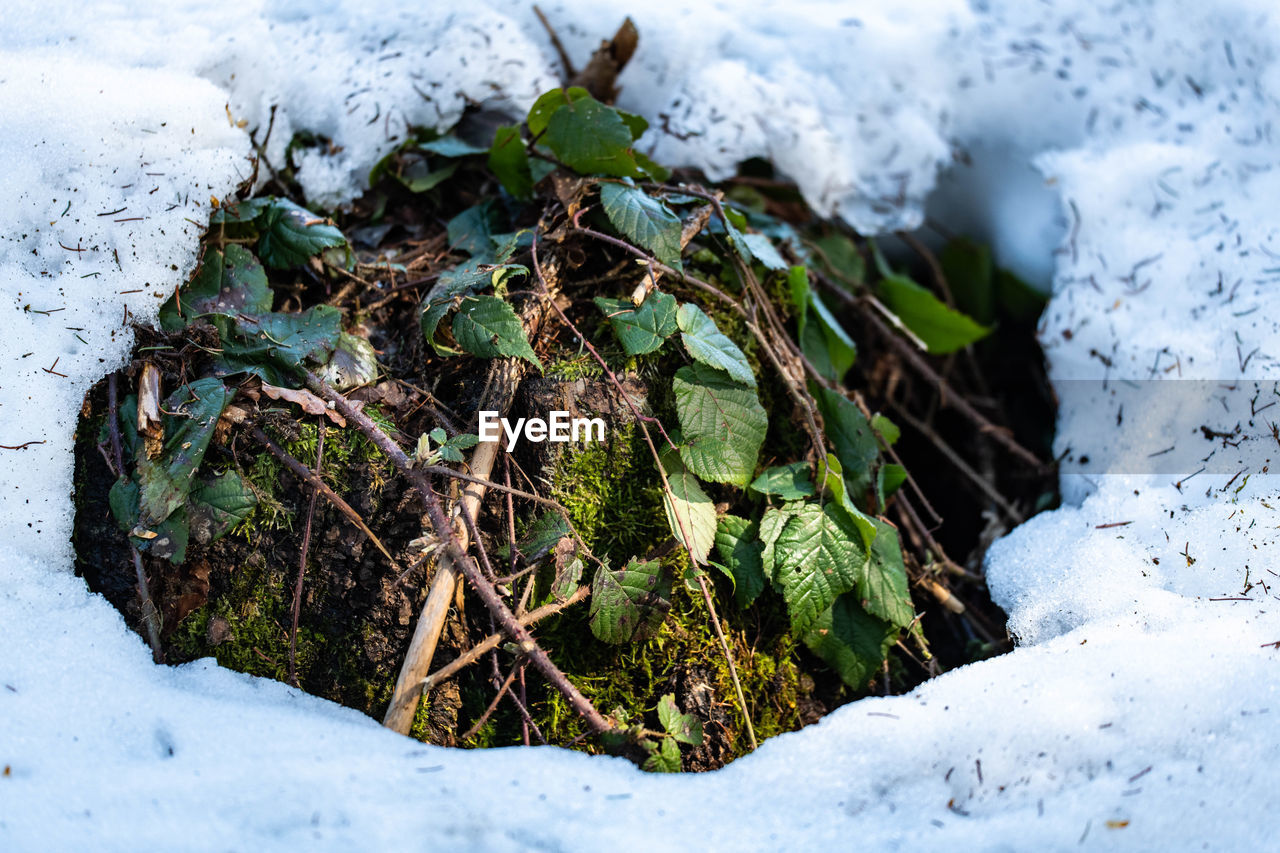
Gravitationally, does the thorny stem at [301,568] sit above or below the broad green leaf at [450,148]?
Answer: below

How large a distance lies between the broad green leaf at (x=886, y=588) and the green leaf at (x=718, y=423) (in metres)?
0.36

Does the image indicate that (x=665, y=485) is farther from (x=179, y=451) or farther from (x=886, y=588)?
(x=179, y=451)

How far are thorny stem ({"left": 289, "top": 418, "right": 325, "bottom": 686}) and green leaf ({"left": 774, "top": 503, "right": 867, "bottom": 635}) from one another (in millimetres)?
977

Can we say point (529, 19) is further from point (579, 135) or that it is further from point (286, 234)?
point (286, 234)

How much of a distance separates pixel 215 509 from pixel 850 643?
138 centimetres

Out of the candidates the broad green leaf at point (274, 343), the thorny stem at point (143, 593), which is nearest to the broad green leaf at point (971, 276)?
the broad green leaf at point (274, 343)

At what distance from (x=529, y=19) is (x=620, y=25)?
28cm

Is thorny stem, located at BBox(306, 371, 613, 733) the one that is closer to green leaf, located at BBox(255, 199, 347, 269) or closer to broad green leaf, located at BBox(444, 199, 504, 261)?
green leaf, located at BBox(255, 199, 347, 269)

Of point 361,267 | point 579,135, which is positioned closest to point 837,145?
point 579,135

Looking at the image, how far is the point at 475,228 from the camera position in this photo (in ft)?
6.95

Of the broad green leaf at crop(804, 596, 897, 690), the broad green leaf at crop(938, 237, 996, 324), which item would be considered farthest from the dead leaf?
the broad green leaf at crop(938, 237, 996, 324)

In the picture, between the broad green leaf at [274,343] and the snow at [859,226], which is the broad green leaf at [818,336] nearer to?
the snow at [859,226]

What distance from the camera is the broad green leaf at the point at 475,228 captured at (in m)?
2.06

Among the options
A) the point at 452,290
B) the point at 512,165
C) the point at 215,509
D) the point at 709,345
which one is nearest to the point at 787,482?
the point at 709,345
